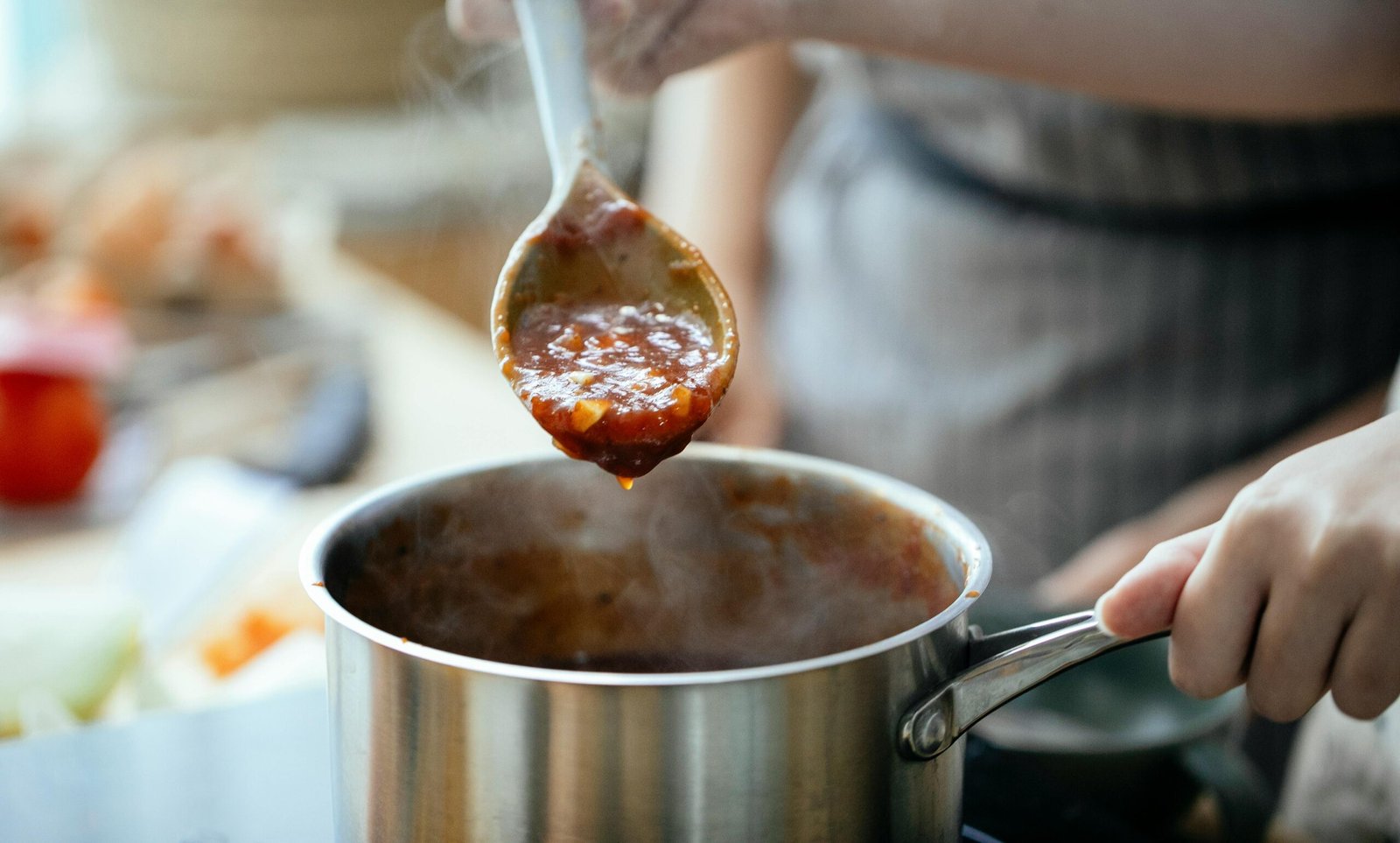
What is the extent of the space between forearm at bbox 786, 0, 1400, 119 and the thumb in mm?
409

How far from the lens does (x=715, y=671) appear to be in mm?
611

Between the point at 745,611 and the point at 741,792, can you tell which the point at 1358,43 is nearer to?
the point at 745,611

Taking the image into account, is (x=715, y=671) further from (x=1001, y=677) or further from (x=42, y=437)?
(x=42, y=437)

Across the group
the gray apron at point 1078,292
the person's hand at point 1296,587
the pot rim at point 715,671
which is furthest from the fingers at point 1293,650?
the gray apron at point 1078,292

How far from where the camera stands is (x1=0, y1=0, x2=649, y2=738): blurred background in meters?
0.99

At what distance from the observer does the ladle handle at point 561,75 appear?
71 cm

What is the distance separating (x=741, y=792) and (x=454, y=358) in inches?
49.0

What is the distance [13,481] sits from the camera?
121 centimetres

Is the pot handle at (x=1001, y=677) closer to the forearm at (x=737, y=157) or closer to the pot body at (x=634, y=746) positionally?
the pot body at (x=634, y=746)

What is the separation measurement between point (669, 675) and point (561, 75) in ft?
1.34

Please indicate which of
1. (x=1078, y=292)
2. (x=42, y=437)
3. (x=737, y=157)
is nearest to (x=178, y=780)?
→ (x=42, y=437)

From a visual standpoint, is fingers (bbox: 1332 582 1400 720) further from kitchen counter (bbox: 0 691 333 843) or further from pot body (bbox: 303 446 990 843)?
kitchen counter (bbox: 0 691 333 843)

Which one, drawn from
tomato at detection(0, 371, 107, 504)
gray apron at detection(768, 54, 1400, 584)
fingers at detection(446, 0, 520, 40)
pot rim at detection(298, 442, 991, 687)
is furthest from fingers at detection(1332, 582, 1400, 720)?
tomato at detection(0, 371, 107, 504)

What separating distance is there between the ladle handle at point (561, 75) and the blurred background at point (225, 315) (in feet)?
0.58
